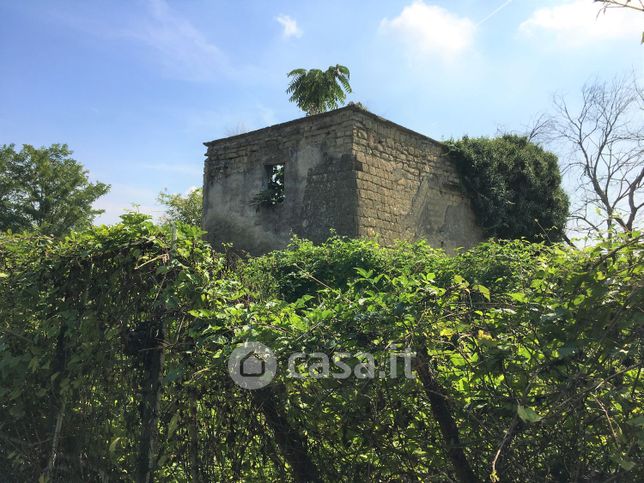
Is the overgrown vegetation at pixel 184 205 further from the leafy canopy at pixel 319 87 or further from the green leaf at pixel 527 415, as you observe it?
the green leaf at pixel 527 415

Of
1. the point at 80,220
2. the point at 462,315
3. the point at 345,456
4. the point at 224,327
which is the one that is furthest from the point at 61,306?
the point at 80,220

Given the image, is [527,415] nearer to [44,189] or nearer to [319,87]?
[319,87]

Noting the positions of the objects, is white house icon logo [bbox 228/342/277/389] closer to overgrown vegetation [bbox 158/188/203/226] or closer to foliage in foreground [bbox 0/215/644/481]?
foliage in foreground [bbox 0/215/644/481]

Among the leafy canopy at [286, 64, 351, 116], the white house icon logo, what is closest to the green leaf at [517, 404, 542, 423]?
the white house icon logo

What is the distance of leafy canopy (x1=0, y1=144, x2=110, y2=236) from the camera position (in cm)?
2575

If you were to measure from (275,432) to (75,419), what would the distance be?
1.14 meters

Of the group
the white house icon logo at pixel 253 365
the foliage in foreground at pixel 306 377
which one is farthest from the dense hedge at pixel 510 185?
the white house icon logo at pixel 253 365

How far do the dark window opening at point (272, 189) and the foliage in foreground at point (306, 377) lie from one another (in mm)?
8783

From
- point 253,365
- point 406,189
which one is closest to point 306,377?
point 253,365

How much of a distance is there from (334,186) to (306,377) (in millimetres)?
8762

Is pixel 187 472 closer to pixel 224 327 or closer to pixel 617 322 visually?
pixel 224 327

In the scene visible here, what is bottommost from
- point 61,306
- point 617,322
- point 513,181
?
point 617,322

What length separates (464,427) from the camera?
190 cm

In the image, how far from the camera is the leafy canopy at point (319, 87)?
74.3 feet
